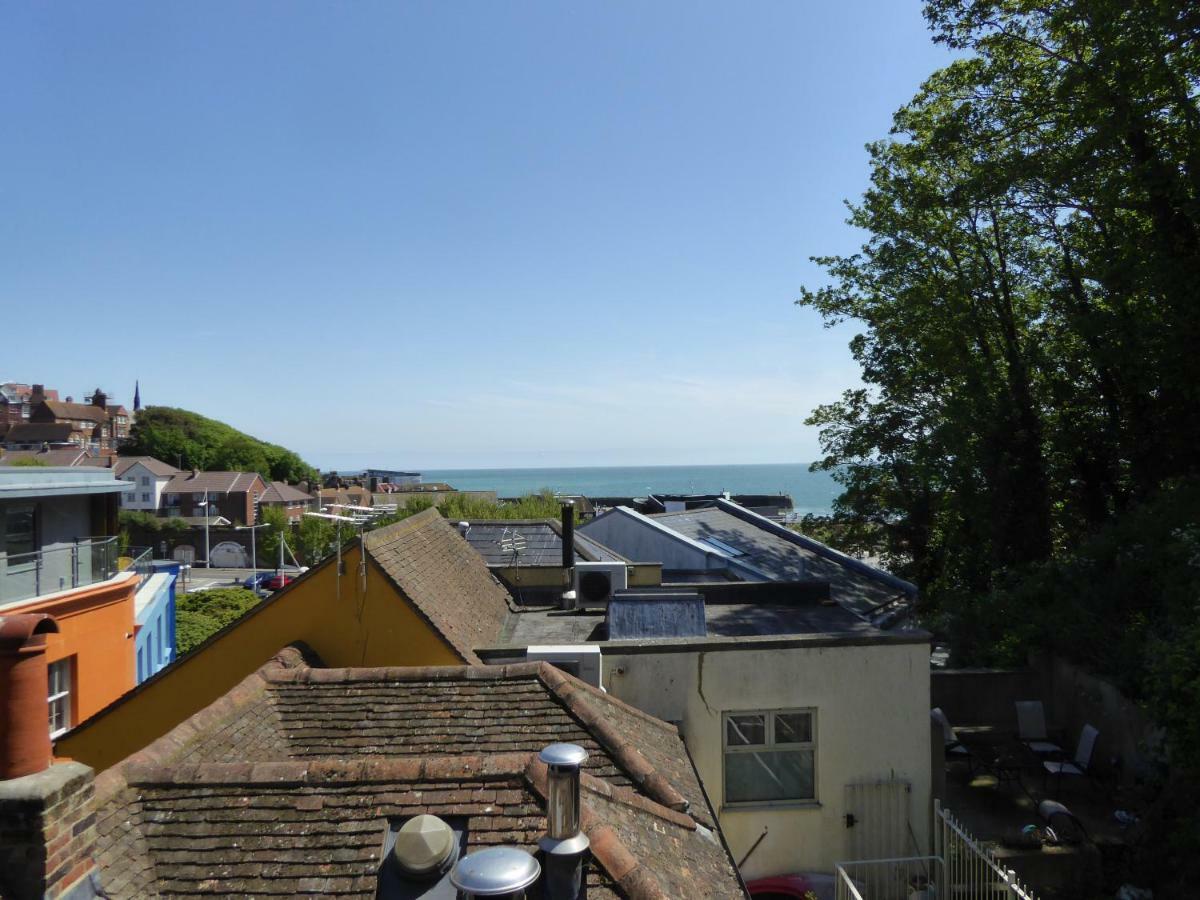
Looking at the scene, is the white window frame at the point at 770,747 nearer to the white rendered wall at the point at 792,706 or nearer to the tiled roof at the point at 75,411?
the white rendered wall at the point at 792,706

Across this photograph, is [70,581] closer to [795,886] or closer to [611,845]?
[795,886]

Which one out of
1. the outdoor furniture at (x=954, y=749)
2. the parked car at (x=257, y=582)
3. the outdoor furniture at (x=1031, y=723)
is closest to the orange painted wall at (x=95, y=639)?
the outdoor furniture at (x=954, y=749)

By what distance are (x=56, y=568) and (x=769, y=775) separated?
13287 mm

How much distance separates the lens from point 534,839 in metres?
5.11

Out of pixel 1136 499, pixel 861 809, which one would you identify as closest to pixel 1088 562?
pixel 1136 499

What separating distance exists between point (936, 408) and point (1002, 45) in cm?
1155

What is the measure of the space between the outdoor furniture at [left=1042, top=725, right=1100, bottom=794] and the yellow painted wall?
32.0ft

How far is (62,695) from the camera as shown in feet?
46.4

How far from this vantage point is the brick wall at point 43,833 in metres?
4.15

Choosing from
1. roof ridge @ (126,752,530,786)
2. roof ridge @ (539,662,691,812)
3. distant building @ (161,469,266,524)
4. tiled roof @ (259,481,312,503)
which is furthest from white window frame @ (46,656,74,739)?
tiled roof @ (259,481,312,503)

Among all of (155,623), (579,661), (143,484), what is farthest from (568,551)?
(143,484)

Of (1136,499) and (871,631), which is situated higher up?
(1136,499)

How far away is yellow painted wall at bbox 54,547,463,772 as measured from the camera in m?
10.0

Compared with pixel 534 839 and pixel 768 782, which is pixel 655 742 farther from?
pixel 534 839
